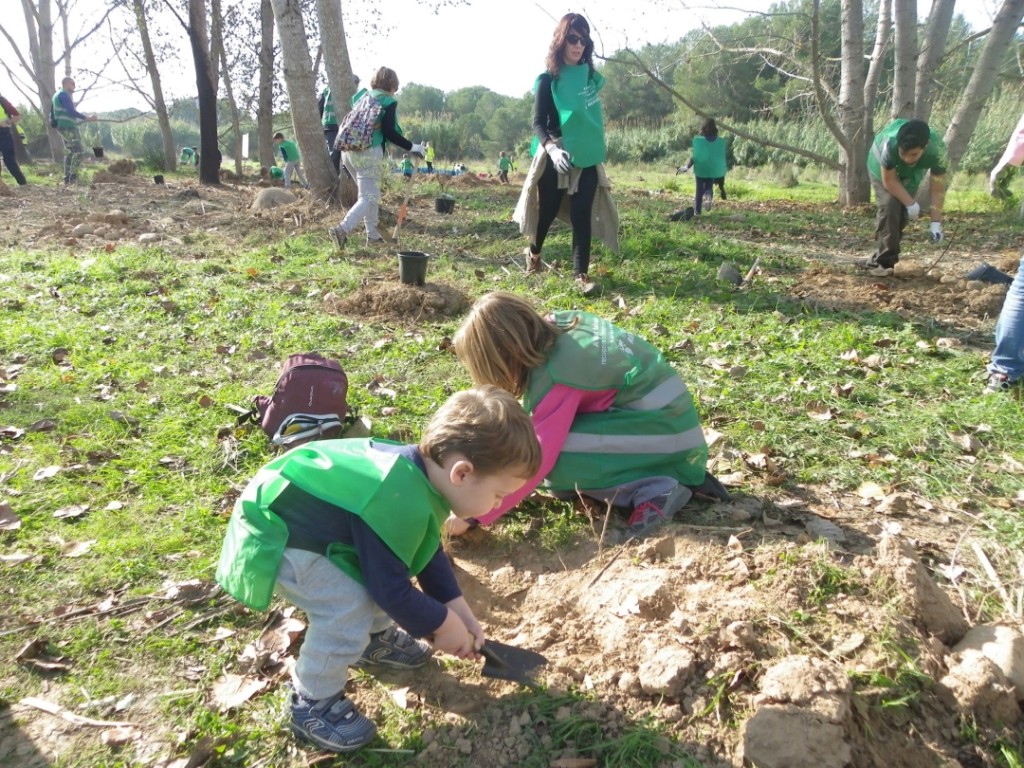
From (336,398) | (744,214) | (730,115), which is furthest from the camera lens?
(730,115)

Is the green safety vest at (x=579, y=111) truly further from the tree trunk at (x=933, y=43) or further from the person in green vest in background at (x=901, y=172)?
the tree trunk at (x=933, y=43)

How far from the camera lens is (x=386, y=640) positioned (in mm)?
2240

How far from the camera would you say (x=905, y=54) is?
10102 millimetres

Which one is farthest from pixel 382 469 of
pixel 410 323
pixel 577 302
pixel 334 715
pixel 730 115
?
pixel 730 115

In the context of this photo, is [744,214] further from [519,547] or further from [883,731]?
[883,731]

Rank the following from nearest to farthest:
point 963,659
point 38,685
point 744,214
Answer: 1. point 963,659
2. point 38,685
3. point 744,214

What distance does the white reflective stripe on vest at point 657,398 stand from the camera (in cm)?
276

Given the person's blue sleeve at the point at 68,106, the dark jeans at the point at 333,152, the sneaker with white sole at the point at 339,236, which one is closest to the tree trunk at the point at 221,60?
the person's blue sleeve at the point at 68,106

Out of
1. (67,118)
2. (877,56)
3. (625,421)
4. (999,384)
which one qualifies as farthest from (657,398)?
(67,118)

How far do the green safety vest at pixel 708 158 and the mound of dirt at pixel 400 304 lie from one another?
22.9 feet

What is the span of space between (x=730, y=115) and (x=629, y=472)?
37.5 meters

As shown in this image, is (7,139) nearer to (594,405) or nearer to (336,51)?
(336,51)

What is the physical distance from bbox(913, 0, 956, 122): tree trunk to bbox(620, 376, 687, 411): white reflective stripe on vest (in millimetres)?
10222

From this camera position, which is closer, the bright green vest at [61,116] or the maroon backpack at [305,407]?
the maroon backpack at [305,407]
